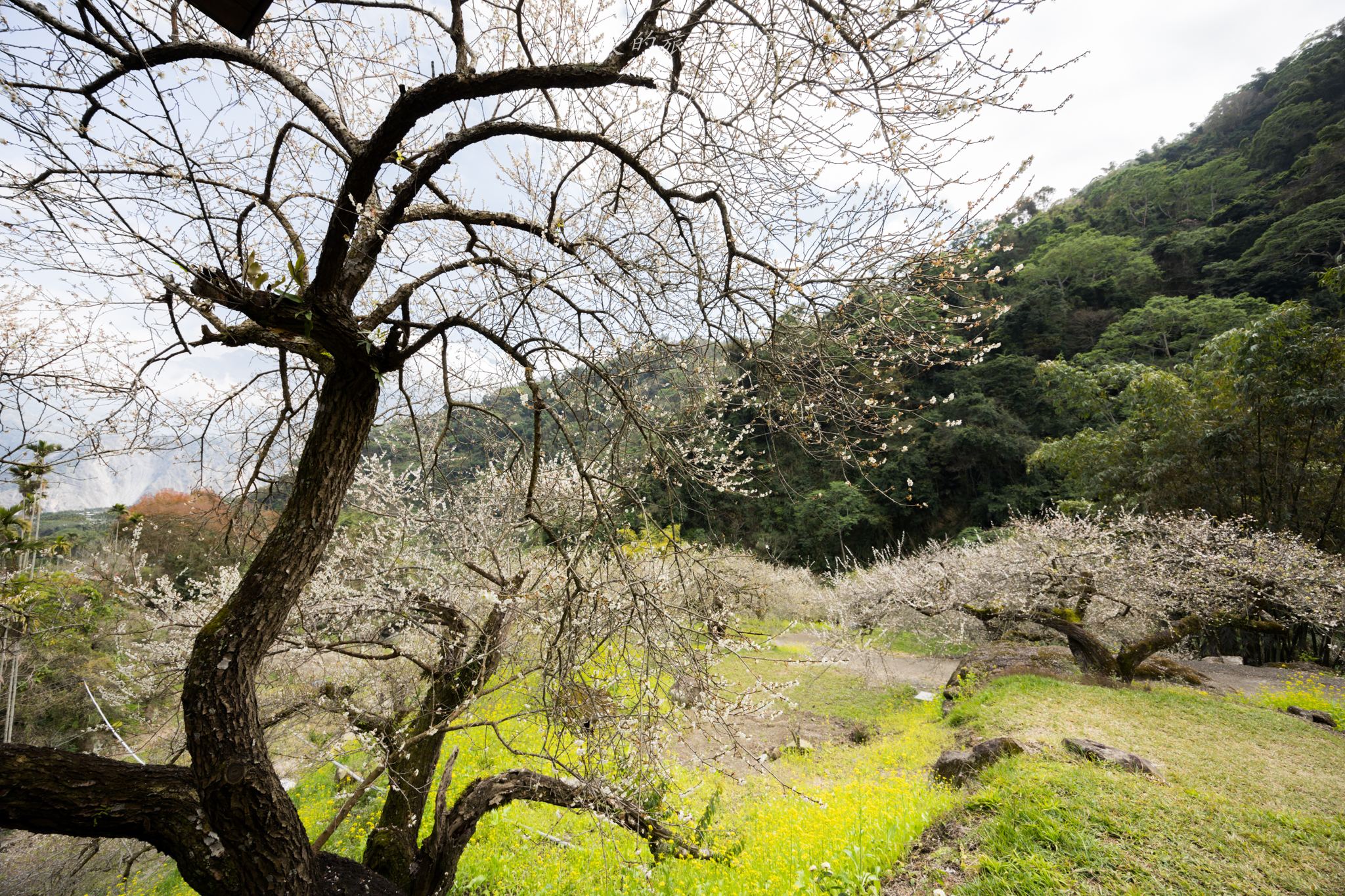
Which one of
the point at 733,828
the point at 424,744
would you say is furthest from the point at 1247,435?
the point at 424,744

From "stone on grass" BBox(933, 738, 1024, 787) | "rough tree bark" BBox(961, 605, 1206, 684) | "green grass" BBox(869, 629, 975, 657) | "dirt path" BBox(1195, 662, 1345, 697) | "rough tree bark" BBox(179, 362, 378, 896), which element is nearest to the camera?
"rough tree bark" BBox(179, 362, 378, 896)

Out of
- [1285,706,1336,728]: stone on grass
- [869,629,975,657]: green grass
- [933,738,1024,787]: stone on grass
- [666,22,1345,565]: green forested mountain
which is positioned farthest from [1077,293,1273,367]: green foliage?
[933,738,1024,787]: stone on grass

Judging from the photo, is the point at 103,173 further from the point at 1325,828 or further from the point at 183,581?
the point at 183,581

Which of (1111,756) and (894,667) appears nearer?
(1111,756)

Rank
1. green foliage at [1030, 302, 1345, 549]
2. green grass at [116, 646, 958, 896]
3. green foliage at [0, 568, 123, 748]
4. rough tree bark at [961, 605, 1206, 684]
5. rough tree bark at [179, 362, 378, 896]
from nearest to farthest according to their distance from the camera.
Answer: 1. rough tree bark at [179, 362, 378, 896]
2. green grass at [116, 646, 958, 896]
3. rough tree bark at [961, 605, 1206, 684]
4. green foliage at [0, 568, 123, 748]
5. green foliage at [1030, 302, 1345, 549]

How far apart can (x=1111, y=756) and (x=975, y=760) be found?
3.57 ft

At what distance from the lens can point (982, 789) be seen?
452cm

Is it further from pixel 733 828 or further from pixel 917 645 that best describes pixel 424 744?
pixel 917 645

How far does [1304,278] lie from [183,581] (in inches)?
1511

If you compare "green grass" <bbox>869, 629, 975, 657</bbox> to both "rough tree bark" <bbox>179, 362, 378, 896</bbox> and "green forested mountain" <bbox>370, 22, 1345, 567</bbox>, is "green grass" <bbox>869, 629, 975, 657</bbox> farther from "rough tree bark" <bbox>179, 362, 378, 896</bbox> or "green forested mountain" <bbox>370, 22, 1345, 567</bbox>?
"rough tree bark" <bbox>179, 362, 378, 896</bbox>

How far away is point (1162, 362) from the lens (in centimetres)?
1989

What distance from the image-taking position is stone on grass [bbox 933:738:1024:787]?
5023 millimetres

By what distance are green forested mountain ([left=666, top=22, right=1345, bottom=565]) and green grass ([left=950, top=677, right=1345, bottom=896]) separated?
653 centimetres

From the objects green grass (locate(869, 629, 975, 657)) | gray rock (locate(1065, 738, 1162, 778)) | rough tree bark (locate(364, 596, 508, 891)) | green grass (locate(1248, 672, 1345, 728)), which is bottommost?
green grass (locate(869, 629, 975, 657))
